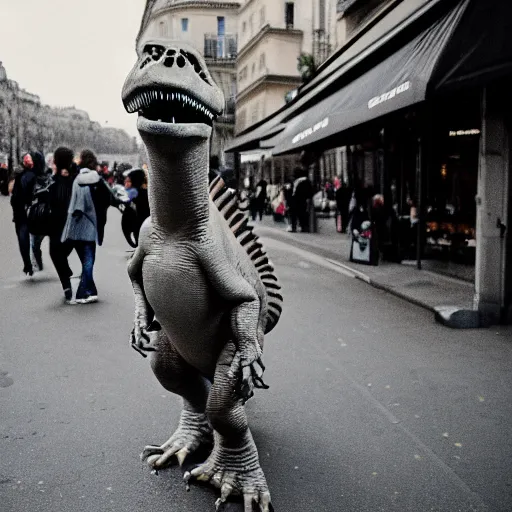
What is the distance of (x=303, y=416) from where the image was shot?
4680 millimetres

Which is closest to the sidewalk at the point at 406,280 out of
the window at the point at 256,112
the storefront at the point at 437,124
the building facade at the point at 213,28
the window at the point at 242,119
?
the storefront at the point at 437,124

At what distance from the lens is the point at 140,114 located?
113 inches

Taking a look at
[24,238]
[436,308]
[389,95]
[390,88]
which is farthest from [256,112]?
[436,308]

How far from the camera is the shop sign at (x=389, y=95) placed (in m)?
7.77

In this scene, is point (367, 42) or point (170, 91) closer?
point (170, 91)

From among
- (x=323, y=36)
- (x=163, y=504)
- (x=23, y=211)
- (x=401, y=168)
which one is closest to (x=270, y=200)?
(x=323, y=36)

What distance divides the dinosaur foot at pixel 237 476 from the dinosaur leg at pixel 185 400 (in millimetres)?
288

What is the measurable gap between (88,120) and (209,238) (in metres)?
54.5

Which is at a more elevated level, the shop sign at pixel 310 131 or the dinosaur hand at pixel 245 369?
the shop sign at pixel 310 131

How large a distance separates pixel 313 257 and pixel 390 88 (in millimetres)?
6020

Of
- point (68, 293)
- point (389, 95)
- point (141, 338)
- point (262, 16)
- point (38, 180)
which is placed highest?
point (262, 16)

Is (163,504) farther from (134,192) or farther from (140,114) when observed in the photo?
(134,192)

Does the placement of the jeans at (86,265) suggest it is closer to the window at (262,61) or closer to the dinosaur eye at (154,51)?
the dinosaur eye at (154,51)

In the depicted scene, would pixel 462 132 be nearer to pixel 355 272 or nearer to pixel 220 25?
pixel 355 272
